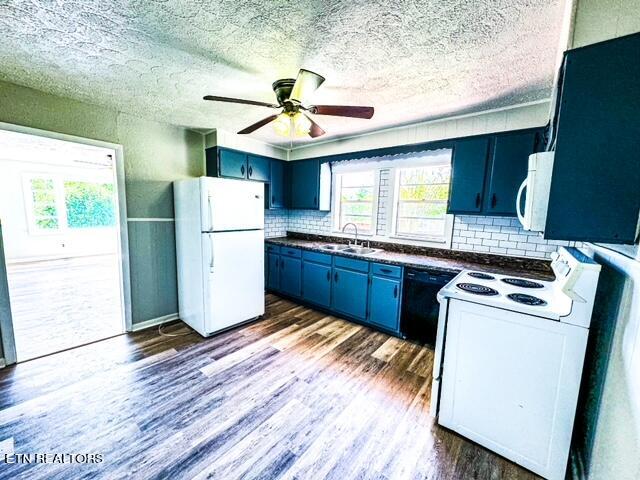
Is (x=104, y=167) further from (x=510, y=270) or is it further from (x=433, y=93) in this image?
(x=510, y=270)

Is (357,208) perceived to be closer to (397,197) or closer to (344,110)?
(397,197)

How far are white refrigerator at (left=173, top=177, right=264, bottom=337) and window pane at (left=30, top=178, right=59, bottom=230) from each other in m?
5.53

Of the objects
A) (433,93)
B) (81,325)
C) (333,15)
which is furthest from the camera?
(81,325)

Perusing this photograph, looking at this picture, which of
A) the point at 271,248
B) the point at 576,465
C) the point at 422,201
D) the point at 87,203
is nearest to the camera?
the point at 576,465

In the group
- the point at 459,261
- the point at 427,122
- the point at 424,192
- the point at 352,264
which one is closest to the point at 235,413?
the point at 352,264

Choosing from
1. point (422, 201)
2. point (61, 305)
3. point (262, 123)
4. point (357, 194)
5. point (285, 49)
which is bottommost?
point (61, 305)

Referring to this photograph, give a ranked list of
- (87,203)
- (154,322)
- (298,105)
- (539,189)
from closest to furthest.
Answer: (539,189), (298,105), (154,322), (87,203)

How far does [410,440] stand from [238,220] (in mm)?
2487

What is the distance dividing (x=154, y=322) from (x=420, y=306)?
312 cm

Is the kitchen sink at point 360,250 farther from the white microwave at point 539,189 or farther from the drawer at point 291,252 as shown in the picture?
the white microwave at point 539,189

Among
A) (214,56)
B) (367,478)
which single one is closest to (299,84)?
(214,56)

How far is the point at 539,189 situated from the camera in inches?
45.1

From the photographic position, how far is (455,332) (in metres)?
1.58

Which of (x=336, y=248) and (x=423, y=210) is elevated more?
(x=423, y=210)
